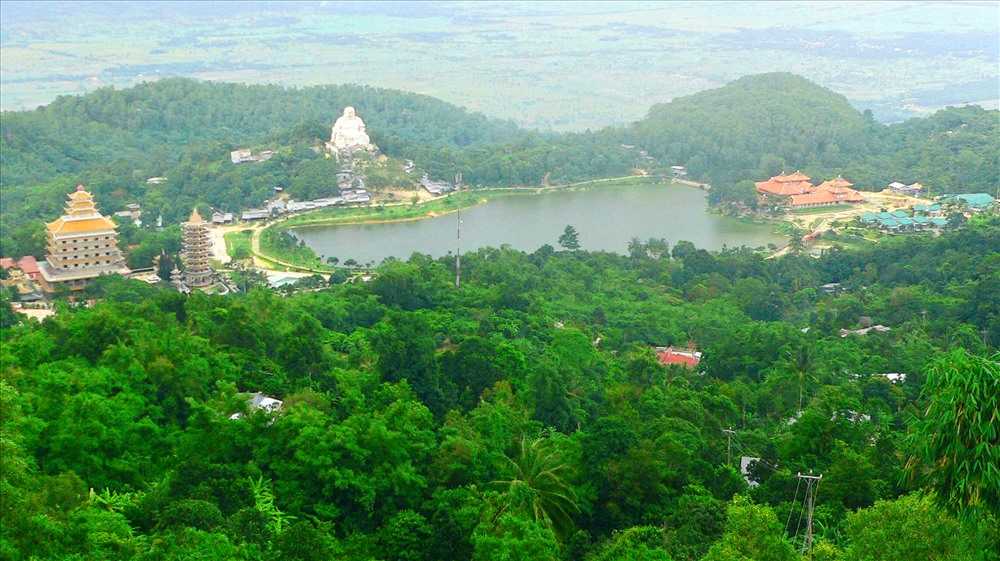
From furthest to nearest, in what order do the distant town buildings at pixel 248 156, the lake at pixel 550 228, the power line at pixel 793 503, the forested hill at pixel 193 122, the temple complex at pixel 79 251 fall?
1. the forested hill at pixel 193 122
2. the distant town buildings at pixel 248 156
3. the lake at pixel 550 228
4. the temple complex at pixel 79 251
5. the power line at pixel 793 503

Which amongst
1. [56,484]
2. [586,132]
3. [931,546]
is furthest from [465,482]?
[586,132]

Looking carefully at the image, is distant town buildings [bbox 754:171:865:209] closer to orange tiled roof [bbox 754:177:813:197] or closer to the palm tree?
orange tiled roof [bbox 754:177:813:197]

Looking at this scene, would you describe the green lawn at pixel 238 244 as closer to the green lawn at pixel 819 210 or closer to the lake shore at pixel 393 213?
the lake shore at pixel 393 213

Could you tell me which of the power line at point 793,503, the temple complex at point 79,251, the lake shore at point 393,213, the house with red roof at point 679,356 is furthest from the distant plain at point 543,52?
the power line at point 793,503

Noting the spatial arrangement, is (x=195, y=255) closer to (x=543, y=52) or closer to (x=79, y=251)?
(x=79, y=251)

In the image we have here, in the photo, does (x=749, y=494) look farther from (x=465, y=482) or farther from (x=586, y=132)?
(x=586, y=132)

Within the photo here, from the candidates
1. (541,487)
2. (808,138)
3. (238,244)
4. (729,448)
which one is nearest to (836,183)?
(808,138)

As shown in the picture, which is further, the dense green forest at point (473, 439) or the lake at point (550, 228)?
the lake at point (550, 228)
